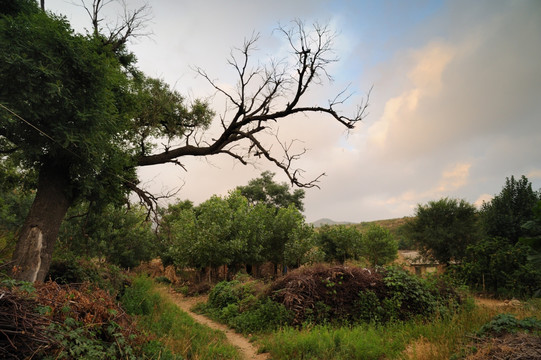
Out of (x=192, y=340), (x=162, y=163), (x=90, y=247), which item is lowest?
(x=192, y=340)

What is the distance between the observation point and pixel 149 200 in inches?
403

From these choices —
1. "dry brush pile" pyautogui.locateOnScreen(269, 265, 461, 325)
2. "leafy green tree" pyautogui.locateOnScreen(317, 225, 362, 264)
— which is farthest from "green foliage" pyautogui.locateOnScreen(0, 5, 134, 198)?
"leafy green tree" pyautogui.locateOnScreen(317, 225, 362, 264)

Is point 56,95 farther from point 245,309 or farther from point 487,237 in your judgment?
point 487,237

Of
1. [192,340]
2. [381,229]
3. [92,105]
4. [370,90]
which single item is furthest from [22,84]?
[381,229]

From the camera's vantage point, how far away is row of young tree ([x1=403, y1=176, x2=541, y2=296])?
15.9 m

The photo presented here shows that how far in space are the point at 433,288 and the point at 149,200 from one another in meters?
10.7

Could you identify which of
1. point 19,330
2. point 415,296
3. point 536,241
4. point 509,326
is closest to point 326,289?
point 415,296

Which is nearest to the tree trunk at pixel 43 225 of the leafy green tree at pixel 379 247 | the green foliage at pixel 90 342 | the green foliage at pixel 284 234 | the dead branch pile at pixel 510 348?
the green foliage at pixel 90 342

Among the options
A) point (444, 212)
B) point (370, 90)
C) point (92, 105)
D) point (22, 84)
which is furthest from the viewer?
point (444, 212)

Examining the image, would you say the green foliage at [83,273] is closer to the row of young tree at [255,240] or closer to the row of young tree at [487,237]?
the row of young tree at [255,240]

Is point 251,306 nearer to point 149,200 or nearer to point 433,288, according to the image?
point 149,200

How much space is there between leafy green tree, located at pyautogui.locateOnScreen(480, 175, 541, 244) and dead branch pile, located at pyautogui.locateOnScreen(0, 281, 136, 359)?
78.8 feet

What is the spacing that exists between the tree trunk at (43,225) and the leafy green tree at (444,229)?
2659cm

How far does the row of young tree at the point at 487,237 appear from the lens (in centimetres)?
1595
